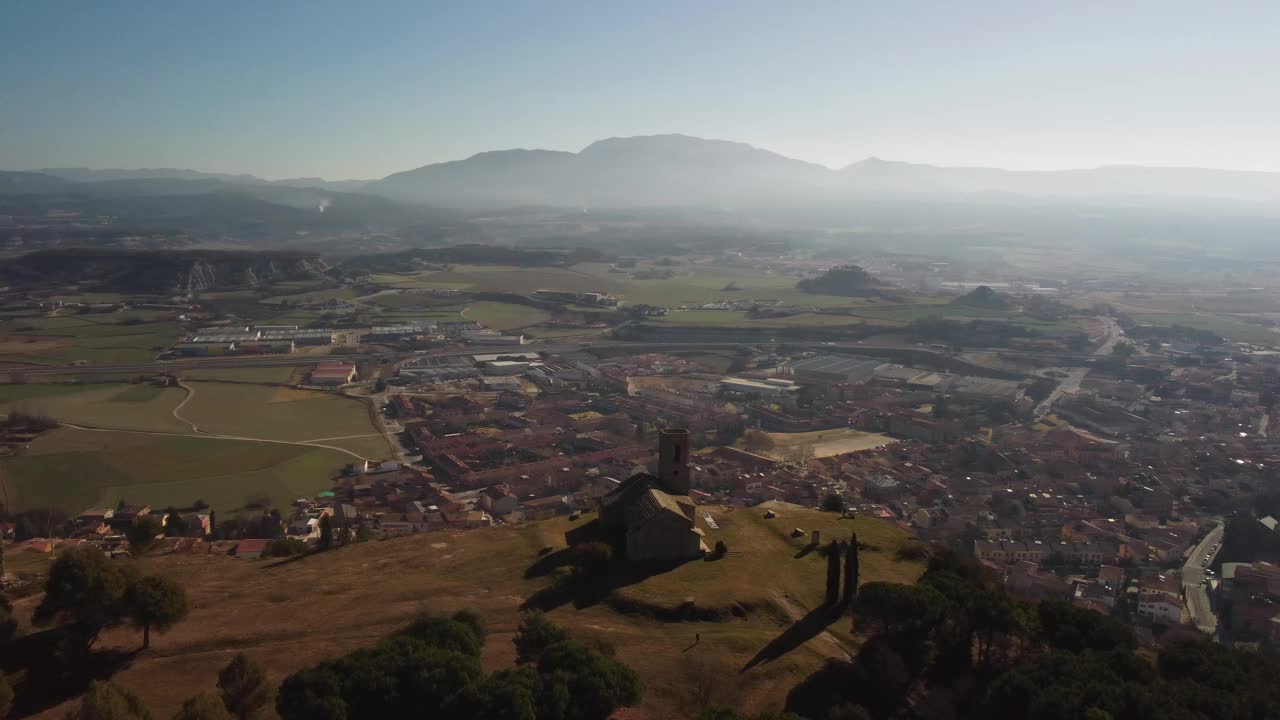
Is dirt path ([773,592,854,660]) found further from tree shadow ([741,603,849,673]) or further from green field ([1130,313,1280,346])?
green field ([1130,313,1280,346])

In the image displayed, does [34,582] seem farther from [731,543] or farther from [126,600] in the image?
[731,543]

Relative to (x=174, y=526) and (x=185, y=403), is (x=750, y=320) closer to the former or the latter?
(x=185, y=403)

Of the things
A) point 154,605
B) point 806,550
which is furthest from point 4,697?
point 806,550

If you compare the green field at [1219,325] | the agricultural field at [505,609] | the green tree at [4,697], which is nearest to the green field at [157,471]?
the agricultural field at [505,609]

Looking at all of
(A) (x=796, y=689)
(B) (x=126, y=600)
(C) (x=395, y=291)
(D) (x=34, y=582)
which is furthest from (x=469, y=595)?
(C) (x=395, y=291)

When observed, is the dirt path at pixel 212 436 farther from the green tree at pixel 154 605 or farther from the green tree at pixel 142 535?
the green tree at pixel 154 605

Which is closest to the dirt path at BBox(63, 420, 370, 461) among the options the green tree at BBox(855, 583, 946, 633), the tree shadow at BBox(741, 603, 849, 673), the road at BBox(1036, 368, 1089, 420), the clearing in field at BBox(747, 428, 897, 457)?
the clearing in field at BBox(747, 428, 897, 457)
